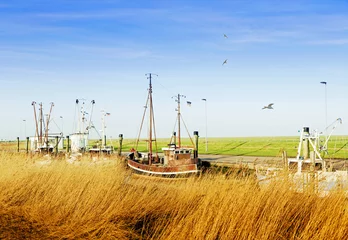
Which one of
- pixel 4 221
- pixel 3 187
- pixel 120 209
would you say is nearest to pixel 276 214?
pixel 120 209

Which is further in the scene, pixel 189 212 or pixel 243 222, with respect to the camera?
pixel 189 212

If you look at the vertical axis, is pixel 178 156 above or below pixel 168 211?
below

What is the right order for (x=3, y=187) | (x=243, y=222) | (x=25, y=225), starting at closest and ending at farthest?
(x=243, y=222), (x=25, y=225), (x=3, y=187)

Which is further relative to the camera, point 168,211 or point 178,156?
point 178,156

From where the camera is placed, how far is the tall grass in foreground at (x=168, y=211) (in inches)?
261

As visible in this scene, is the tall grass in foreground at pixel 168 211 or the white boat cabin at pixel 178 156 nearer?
the tall grass in foreground at pixel 168 211

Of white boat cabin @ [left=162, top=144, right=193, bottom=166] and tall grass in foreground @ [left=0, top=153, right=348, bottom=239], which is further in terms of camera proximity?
white boat cabin @ [left=162, top=144, right=193, bottom=166]

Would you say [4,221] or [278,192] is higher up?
[278,192]

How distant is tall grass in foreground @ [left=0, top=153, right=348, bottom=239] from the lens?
663 centimetres

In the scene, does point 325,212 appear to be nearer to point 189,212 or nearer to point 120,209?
point 189,212

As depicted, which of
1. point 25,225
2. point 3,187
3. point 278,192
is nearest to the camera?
point 278,192

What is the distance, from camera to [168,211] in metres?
8.60

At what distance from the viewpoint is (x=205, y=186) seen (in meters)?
9.23

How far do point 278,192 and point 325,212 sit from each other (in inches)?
42.1
